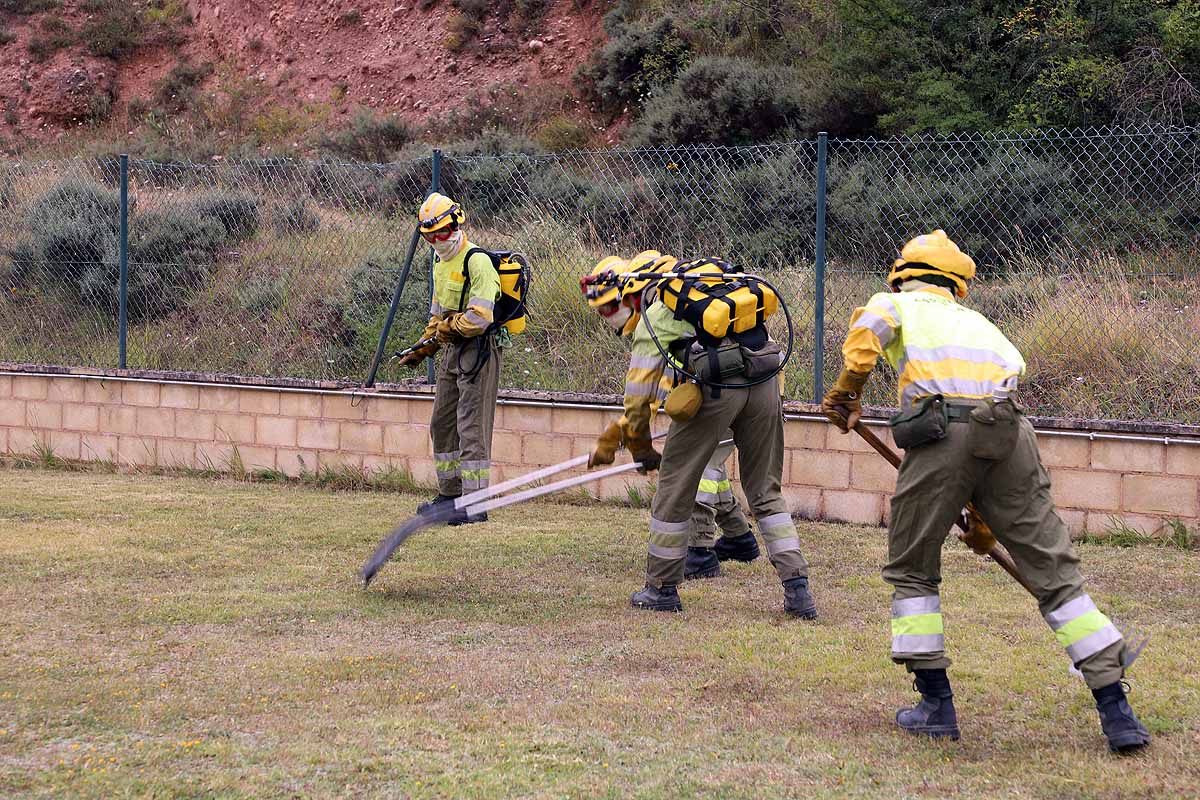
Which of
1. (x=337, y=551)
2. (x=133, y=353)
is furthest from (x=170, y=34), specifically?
(x=337, y=551)

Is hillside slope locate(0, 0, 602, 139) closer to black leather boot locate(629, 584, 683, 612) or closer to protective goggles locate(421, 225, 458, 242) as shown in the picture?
protective goggles locate(421, 225, 458, 242)

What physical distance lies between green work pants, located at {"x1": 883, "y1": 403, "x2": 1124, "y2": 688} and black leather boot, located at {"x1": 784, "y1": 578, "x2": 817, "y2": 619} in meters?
1.70

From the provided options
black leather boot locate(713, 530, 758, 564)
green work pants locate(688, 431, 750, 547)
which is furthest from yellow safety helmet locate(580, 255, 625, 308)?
black leather boot locate(713, 530, 758, 564)

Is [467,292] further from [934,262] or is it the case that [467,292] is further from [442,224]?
[934,262]

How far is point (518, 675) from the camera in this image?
17.3 feet

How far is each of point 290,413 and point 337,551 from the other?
3046 mm

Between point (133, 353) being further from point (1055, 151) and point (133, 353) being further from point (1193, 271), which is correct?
point (1193, 271)

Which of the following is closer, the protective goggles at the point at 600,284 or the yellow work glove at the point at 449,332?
the protective goggles at the point at 600,284

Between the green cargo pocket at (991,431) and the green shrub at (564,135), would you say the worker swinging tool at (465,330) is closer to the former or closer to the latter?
the green cargo pocket at (991,431)

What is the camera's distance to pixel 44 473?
1116cm

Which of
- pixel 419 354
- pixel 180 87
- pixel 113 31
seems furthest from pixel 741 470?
pixel 113 31

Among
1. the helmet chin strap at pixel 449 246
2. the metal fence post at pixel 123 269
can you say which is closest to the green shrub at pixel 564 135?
the metal fence post at pixel 123 269

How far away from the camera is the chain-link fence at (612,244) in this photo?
8453mm

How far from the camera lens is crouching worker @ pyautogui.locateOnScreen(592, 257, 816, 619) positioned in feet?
19.5
